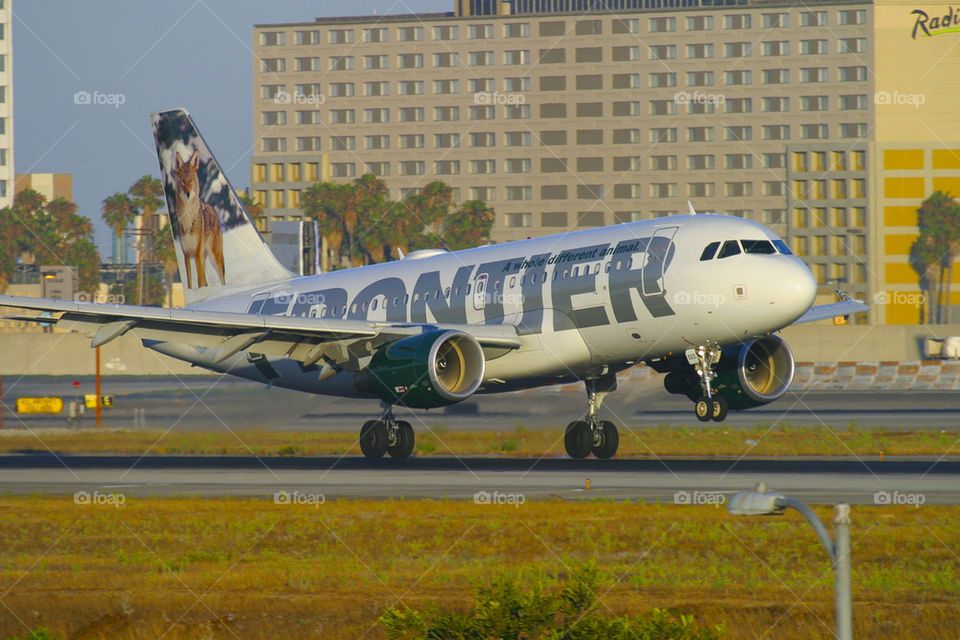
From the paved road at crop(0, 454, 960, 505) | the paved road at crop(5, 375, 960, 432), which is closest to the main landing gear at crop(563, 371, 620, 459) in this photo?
the paved road at crop(0, 454, 960, 505)

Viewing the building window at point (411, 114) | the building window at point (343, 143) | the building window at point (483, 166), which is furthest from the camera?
the building window at point (343, 143)

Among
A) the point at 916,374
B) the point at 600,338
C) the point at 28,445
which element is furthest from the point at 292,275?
the point at 916,374

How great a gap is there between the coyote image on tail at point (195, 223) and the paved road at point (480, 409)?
14.5 feet

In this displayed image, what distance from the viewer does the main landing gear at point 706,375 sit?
2838cm

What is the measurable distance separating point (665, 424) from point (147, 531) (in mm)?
28098

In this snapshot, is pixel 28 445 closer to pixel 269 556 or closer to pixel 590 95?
pixel 269 556

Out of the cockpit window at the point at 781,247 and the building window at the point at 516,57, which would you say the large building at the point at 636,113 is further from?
the cockpit window at the point at 781,247

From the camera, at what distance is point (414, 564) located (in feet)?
60.0

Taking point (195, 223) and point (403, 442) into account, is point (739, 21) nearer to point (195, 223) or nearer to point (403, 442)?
point (195, 223)

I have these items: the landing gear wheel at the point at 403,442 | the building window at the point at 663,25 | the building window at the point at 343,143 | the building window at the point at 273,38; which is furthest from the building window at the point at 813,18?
the landing gear wheel at the point at 403,442

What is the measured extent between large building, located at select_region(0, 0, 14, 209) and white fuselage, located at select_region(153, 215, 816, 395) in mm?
159274

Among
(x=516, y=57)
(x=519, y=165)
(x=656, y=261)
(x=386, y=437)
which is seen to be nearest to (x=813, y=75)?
(x=516, y=57)

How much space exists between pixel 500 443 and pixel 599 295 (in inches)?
284

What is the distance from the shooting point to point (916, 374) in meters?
67.5
